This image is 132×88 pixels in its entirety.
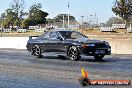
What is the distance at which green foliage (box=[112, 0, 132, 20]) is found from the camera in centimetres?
8619

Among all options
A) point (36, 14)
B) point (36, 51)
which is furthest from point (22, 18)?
point (36, 51)

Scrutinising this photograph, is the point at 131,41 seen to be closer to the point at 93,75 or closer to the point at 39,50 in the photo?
the point at 39,50

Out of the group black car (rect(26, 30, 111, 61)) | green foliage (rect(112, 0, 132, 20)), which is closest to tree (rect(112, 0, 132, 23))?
green foliage (rect(112, 0, 132, 20))

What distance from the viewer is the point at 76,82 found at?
35.1 feet

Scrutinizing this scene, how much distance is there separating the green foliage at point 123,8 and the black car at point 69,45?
66672 millimetres

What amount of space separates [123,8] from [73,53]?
69545mm

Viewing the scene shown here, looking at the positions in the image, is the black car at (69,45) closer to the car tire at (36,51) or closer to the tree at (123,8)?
the car tire at (36,51)

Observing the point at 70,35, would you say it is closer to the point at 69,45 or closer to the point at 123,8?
the point at 69,45

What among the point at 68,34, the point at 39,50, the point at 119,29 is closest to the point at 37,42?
the point at 39,50

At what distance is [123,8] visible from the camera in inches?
3396

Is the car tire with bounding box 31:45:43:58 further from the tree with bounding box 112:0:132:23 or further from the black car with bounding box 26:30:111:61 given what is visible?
the tree with bounding box 112:0:132:23

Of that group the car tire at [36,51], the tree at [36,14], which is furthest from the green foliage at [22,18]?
the car tire at [36,51]

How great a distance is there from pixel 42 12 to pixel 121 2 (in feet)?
137

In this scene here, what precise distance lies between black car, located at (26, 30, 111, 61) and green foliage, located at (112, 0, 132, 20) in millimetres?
66672
